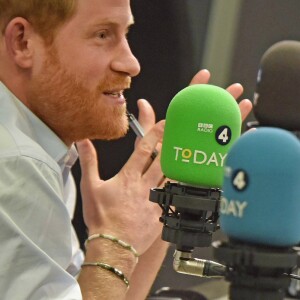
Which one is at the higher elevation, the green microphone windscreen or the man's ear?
the man's ear

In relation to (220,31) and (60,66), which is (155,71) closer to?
(220,31)

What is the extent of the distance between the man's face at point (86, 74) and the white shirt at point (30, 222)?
0.36ft

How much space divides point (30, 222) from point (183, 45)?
4.91 feet

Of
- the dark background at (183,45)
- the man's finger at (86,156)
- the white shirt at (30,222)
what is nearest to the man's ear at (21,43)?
the white shirt at (30,222)

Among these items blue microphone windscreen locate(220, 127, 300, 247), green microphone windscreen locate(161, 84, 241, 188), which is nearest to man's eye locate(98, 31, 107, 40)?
green microphone windscreen locate(161, 84, 241, 188)

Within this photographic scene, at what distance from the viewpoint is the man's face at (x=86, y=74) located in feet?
4.68

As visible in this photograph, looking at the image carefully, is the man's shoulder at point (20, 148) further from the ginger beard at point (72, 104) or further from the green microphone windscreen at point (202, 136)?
the green microphone windscreen at point (202, 136)

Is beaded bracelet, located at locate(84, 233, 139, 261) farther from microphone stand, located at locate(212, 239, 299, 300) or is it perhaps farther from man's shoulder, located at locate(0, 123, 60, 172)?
microphone stand, located at locate(212, 239, 299, 300)

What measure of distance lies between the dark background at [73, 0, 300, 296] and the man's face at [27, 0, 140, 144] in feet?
3.23

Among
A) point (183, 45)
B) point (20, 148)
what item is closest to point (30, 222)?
point (20, 148)

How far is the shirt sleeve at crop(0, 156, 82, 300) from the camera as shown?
4.05ft

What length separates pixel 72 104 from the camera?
145 centimetres

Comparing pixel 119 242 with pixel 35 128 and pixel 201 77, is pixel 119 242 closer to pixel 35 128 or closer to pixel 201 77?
pixel 35 128

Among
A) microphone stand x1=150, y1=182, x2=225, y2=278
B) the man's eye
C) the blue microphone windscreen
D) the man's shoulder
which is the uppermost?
the man's eye
